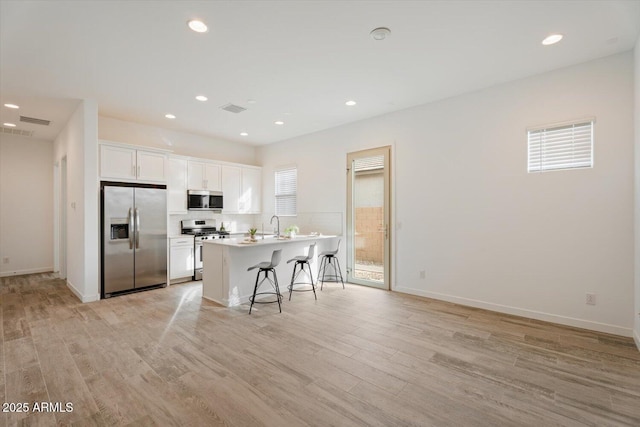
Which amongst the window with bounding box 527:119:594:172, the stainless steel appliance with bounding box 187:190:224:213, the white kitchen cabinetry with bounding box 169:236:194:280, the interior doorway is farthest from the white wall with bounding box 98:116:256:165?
the window with bounding box 527:119:594:172

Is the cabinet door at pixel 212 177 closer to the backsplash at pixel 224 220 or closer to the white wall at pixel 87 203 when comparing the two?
the backsplash at pixel 224 220

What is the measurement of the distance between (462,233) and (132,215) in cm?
532

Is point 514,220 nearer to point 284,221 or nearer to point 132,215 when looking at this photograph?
point 284,221

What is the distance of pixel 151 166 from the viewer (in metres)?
5.30

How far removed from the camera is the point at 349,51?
10.4 feet

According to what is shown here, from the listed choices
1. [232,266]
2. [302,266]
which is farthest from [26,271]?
[302,266]

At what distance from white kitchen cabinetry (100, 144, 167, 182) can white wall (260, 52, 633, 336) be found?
3.88 meters

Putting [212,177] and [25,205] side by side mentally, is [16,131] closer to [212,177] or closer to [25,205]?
[25,205]

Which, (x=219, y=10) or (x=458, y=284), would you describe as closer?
(x=219, y=10)

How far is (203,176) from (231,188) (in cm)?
72

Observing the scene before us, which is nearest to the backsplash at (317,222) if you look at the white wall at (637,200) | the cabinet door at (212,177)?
the cabinet door at (212,177)

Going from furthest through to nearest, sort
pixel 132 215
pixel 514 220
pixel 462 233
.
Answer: pixel 132 215 → pixel 462 233 → pixel 514 220

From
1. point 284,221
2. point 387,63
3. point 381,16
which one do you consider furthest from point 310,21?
point 284,221

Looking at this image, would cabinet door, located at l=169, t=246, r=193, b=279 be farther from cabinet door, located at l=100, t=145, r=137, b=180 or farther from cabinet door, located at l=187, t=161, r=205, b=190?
cabinet door, located at l=100, t=145, r=137, b=180
